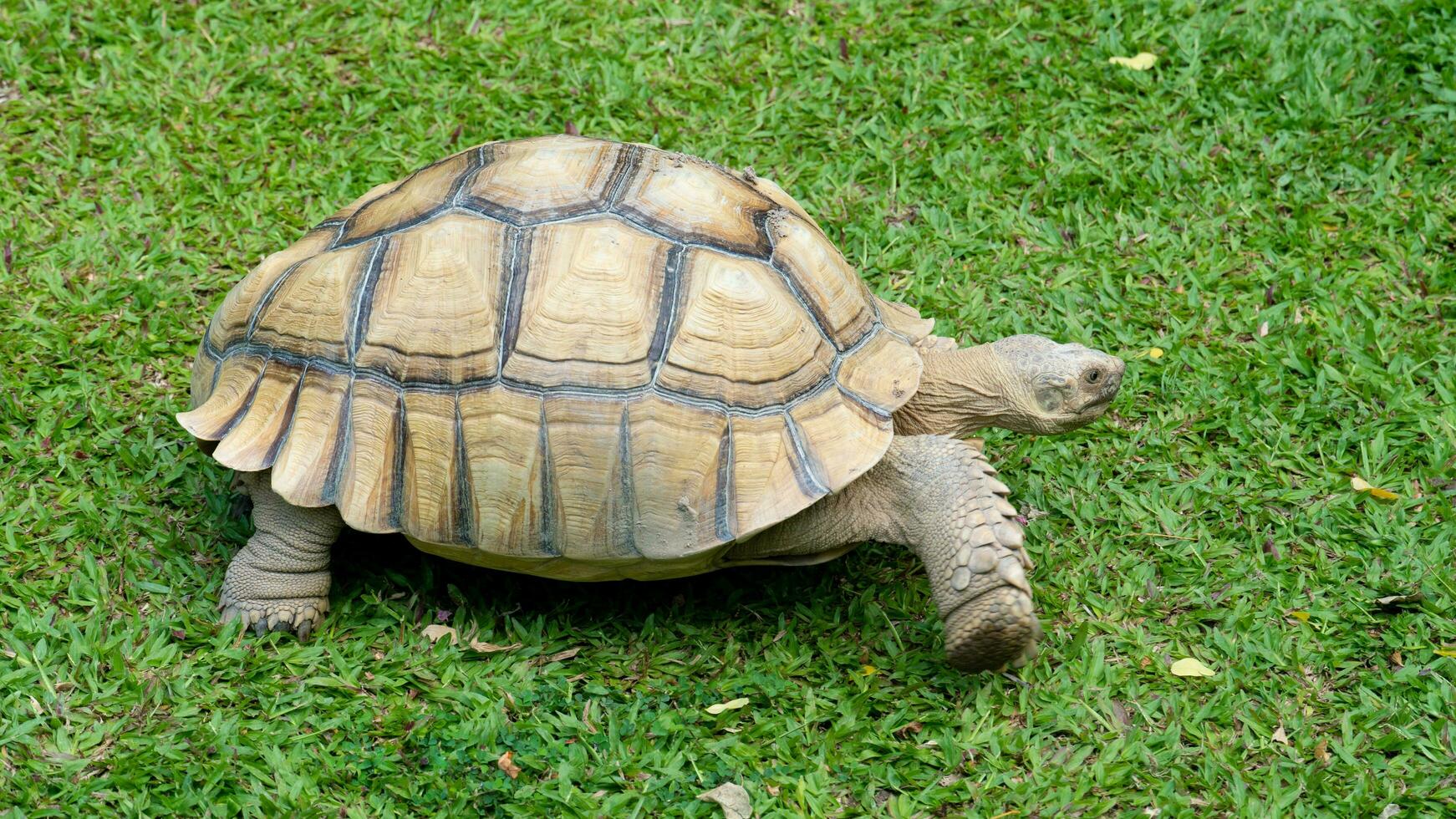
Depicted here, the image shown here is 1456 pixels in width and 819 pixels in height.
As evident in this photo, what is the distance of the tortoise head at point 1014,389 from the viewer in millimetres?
3879

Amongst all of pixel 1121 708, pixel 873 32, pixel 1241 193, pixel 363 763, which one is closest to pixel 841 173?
pixel 873 32

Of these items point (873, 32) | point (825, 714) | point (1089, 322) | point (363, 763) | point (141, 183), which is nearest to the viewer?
point (363, 763)

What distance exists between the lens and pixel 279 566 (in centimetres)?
378

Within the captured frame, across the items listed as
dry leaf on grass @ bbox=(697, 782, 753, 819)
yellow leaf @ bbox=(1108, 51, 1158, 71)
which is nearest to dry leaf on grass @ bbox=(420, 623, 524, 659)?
dry leaf on grass @ bbox=(697, 782, 753, 819)

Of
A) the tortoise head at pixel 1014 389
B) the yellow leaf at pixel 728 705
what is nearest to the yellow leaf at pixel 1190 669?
the tortoise head at pixel 1014 389

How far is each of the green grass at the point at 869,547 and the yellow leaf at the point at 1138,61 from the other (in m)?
0.08

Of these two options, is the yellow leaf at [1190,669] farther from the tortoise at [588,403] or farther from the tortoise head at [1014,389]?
the tortoise head at [1014,389]

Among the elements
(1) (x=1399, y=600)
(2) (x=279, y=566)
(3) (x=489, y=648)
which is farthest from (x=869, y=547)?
(2) (x=279, y=566)

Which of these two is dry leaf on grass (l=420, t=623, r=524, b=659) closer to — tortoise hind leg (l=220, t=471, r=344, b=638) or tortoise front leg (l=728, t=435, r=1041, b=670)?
tortoise hind leg (l=220, t=471, r=344, b=638)

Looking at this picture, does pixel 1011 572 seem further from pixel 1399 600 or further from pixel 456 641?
pixel 456 641

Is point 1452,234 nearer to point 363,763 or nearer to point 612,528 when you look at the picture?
point 612,528

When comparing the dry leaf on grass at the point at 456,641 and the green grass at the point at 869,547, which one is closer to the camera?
the green grass at the point at 869,547

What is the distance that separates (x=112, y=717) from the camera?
355cm

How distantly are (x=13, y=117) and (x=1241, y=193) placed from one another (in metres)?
5.27
